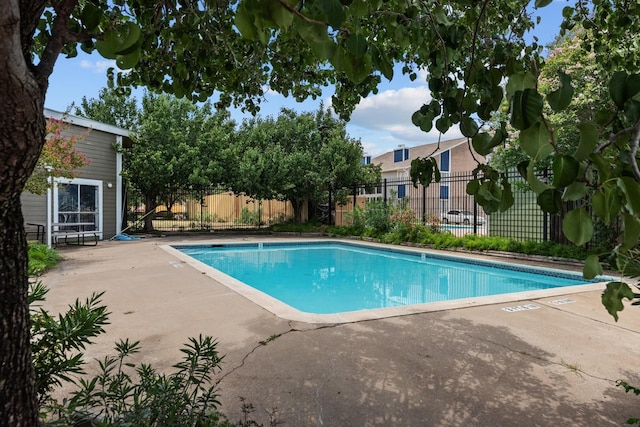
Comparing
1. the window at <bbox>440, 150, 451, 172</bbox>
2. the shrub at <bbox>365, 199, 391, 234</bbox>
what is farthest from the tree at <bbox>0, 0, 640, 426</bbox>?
the window at <bbox>440, 150, 451, 172</bbox>

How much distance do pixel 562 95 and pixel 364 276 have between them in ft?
30.7

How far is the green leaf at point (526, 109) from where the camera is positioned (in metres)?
0.70

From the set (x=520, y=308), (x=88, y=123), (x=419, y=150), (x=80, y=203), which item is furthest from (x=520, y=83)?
(x=419, y=150)

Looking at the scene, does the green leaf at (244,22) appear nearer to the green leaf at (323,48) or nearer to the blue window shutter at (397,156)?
the green leaf at (323,48)

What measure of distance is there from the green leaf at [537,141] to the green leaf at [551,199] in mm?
130

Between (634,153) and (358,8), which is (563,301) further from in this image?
(358,8)

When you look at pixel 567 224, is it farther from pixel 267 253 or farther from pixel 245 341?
pixel 267 253

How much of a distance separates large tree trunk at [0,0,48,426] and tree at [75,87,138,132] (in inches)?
1168

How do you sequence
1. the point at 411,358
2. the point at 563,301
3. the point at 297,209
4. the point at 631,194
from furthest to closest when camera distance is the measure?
the point at 297,209
the point at 563,301
the point at 411,358
the point at 631,194

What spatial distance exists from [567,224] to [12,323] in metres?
1.63

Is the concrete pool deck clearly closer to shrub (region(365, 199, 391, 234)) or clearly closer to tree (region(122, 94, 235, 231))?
shrub (region(365, 199, 391, 234))

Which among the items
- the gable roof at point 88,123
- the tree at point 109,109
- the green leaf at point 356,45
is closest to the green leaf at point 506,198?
the green leaf at point 356,45

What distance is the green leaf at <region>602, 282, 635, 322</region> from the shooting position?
0.99 m

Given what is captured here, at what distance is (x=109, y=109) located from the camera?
1096 inches
